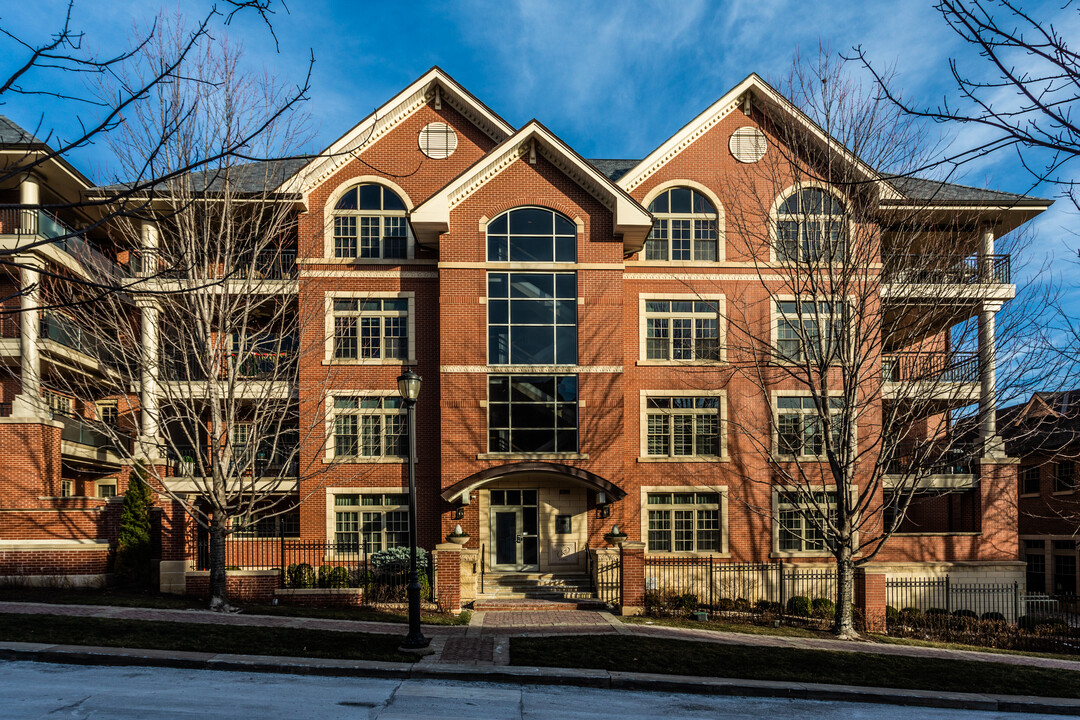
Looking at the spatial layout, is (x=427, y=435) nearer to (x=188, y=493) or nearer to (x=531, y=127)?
(x=188, y=493)

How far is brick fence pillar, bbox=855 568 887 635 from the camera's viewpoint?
1880cm

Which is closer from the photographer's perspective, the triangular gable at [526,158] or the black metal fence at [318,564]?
the black metal fence at [318,564]

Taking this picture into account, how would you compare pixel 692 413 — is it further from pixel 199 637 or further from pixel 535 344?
pixel 199 637

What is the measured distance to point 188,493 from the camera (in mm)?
22328

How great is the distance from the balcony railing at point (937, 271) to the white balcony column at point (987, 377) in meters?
0.96

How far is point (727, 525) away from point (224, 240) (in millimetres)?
17158

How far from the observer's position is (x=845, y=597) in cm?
1773

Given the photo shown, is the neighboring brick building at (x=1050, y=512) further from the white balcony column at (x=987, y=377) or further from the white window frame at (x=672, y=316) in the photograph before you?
the white window frame at (x=672, y=316)

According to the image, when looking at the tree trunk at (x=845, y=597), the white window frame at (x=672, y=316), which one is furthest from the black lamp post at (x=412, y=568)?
the white window frame at (x=672, y=316)

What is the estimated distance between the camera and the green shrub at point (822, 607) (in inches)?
825

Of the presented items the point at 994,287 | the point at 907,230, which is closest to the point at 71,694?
the point at 907,230

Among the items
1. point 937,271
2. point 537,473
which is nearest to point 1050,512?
point 937,271

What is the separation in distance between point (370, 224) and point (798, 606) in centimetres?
1779

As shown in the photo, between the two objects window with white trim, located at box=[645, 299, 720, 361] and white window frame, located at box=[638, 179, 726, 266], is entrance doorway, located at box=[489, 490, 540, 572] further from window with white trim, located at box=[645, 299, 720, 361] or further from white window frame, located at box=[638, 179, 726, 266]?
white window frame, located at box=[638, 179, 726, 266]
